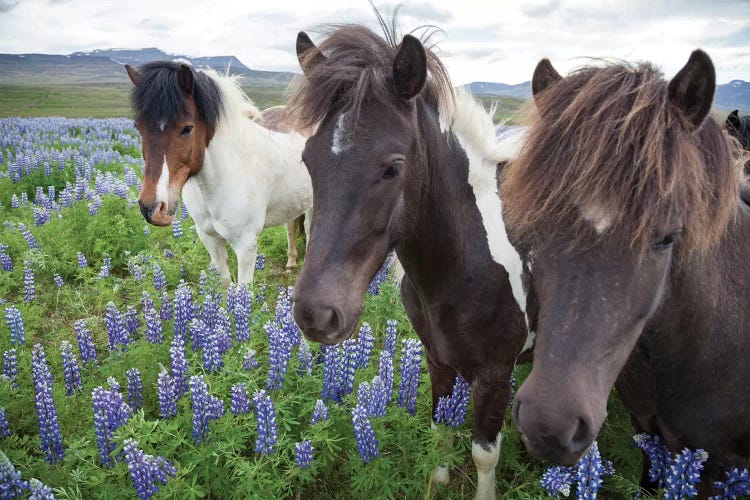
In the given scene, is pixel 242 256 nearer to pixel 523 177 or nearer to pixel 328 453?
pixel 328 453

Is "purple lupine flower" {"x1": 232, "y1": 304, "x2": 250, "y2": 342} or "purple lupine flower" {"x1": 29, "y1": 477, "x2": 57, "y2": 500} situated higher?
"purple lupine flower" {"x1": 29, "y1": 477, "x2": 57, "y2": 500}

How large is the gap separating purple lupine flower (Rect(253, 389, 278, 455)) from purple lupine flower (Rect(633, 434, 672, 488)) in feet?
6.71

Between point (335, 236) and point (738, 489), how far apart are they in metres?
2.18

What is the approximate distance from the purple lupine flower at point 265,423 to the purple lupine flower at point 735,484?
2.27 m

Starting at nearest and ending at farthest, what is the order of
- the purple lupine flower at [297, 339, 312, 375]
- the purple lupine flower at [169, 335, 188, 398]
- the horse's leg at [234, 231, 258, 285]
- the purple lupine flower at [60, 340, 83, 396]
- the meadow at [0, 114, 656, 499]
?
the meadow at [0, 114, 656, 499], the purple lupine flower at [169, 335, 188, 398], the purple lupine flower at [297, 339, 312, 375], the purple lupine flower at [60, 340, 83, 396], the horse's leg at [234, 231, 258, 285]

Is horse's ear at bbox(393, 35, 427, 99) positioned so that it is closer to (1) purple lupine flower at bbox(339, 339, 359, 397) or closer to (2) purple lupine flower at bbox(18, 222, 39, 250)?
(1) purple lupine flower at bbox(339, 339, 359, 397)

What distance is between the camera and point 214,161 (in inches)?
199

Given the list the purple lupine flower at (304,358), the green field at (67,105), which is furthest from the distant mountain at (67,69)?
the purple lupine flower at (304,358)

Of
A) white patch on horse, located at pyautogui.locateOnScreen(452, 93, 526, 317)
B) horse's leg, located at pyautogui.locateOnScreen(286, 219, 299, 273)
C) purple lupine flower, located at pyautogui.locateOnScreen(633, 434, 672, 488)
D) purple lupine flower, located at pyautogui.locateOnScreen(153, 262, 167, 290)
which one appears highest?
white patch on horse, located at pyautogui.locateOnScreen(452, 93, 526, 317)

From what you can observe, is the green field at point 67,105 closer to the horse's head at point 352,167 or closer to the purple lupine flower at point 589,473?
the horse's head at point 352,167

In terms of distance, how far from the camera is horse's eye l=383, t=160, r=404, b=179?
2083mm

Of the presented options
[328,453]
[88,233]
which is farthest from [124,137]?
[328,453]

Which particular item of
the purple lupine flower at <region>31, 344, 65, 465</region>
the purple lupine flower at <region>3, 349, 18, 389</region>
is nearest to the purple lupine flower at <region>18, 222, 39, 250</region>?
the purple lupine flower at <region>3, 349, 18, 389</region>

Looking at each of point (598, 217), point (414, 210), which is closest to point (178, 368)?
point (414, 210)
